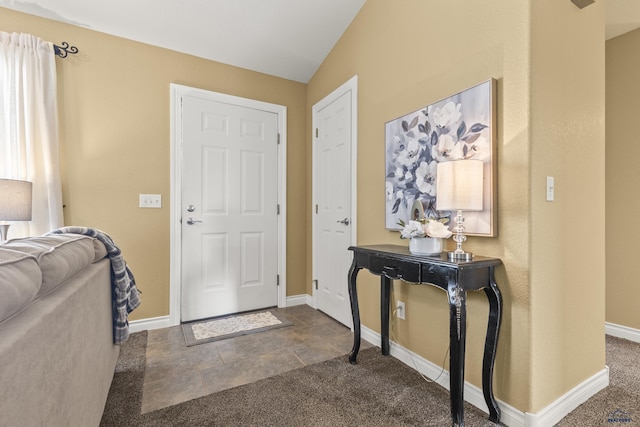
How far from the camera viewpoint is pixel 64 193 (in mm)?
2463

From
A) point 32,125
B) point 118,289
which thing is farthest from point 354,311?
point 32,125

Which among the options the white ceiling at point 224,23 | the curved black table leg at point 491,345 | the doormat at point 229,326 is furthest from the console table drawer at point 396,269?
the white ceiling at point 224,23

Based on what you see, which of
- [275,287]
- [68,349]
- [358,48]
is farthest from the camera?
[275,287]

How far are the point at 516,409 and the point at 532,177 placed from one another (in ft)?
3.64

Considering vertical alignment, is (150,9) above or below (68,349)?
above

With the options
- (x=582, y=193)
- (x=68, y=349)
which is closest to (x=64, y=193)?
(x=68, y=349)

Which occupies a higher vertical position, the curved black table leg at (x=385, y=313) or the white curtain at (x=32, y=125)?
the white curtain at (x=32, y=125)

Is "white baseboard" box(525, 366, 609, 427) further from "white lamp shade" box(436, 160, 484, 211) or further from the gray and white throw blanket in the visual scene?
the gray and white throw blanket

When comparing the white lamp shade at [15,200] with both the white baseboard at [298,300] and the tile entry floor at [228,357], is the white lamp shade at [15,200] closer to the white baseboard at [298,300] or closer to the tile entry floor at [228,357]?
the tile entry floor at [228,357]

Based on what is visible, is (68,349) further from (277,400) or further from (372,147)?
(372,147)

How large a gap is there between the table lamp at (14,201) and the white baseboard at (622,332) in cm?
422

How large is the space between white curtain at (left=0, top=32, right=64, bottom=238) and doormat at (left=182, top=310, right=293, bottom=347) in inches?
52.9

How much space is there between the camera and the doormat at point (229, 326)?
8.41ft

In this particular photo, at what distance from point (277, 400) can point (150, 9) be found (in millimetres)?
2957
